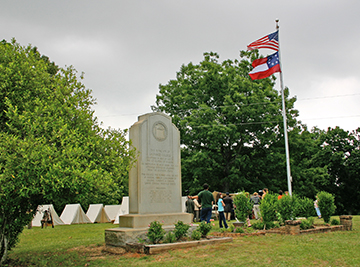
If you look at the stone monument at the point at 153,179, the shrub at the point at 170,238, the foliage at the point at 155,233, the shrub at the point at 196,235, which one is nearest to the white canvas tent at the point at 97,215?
the stone monument at the point at 153,179

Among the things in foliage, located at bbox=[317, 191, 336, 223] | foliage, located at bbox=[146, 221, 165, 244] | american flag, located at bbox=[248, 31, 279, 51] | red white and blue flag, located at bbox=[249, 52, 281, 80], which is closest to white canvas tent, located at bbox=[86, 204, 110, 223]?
red white and blue flag, located at bbox=[249, 52, 281, 80]

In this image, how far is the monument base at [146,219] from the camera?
31.1 feet

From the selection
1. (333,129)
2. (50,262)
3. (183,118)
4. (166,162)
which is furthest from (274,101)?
(50,262)

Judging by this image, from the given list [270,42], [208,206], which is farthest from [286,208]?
[270,42]

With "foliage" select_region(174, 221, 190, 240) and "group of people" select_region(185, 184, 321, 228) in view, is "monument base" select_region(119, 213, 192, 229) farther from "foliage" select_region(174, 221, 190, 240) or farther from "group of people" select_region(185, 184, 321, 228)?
"group of people" select_region(185, 184, 321, 228)

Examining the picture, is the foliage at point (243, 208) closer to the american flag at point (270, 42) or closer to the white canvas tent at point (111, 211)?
the american flag at point (270, 42)

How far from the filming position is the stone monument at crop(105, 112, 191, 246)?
9656 mm

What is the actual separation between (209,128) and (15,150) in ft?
68.8

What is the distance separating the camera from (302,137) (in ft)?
98.1

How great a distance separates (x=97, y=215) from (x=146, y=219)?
53.6ft

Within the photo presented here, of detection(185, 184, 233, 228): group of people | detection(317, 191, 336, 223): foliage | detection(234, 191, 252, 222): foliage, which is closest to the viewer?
detection(185, 184, 233, 228): group of people

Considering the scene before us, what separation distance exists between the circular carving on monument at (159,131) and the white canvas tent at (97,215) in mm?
16035

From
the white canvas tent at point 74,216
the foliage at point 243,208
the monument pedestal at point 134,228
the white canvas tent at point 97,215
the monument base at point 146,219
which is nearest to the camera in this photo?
the monument pedestal at point 134,228

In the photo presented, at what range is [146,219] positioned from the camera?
9.66 m
